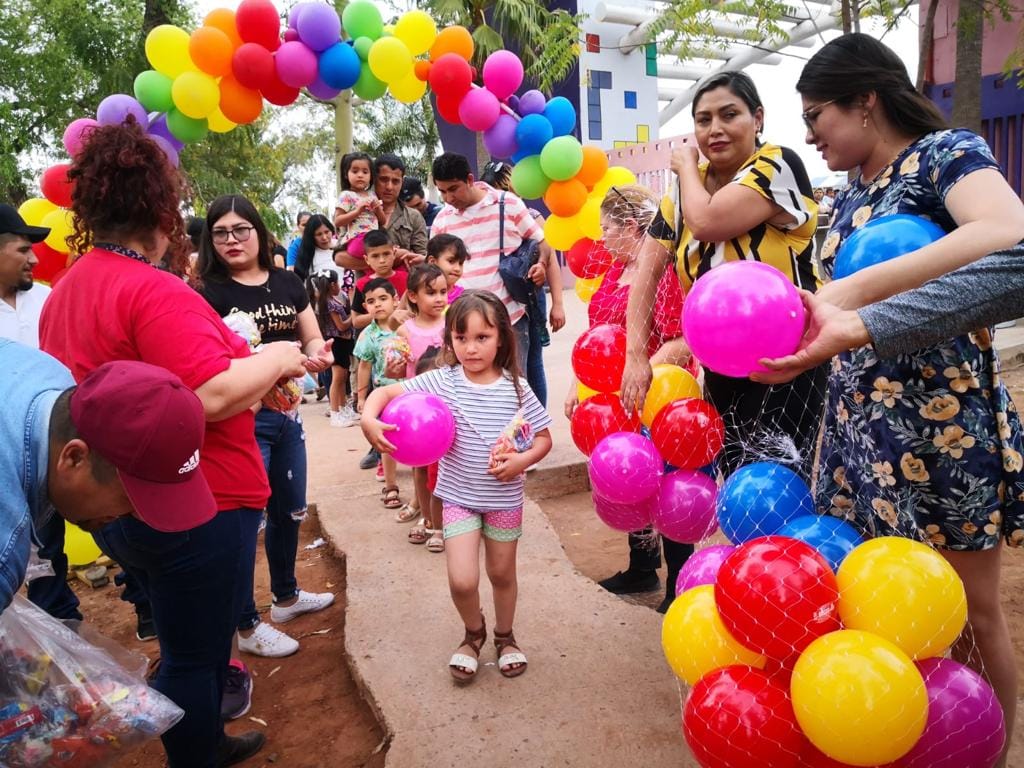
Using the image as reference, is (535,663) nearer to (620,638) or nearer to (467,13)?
(620,638)

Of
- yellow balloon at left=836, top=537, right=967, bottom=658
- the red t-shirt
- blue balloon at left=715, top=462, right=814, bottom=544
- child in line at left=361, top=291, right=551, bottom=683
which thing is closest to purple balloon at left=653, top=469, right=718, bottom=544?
blue balloon at left=715, top=462, right=814, bottom=544

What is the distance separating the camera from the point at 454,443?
276 cm

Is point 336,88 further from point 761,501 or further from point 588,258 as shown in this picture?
point 761,501

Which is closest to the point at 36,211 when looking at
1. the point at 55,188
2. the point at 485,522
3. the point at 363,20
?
the point at 55,188

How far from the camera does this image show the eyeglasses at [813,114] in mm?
1801

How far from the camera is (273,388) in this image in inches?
98.6

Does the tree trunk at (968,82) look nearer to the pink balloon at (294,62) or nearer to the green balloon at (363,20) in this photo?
the green balloon at (363,20)

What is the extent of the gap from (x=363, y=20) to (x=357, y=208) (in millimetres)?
1378

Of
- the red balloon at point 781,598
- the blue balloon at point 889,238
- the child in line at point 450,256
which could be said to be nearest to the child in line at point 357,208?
the child in line at point 450,256

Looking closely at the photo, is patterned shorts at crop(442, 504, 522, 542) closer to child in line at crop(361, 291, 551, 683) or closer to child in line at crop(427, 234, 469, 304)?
child in line at crop(361, 291, 551, 683)

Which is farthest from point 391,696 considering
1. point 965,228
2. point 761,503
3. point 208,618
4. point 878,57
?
point 878,57

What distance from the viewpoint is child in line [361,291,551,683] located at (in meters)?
2.63

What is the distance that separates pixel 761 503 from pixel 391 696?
4.91 ft

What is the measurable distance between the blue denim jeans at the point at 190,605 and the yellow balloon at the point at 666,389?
1.40 meters
